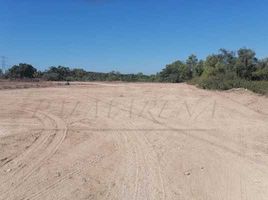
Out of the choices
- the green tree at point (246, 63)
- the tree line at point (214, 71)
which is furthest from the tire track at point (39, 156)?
the green tree at point (246, 63)

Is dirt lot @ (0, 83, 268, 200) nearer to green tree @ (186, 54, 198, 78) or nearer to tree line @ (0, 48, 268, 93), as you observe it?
tree line @ (0, 48, 268, 93)

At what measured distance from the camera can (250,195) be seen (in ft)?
20.0

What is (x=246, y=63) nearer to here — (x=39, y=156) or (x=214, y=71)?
(x=214, y=71)

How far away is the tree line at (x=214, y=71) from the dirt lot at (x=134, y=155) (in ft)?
38.4

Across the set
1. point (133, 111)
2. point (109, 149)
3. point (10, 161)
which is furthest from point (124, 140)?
point (133, 111)

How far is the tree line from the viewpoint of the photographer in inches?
1182

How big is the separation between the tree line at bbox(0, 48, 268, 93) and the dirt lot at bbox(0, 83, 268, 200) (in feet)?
38.4

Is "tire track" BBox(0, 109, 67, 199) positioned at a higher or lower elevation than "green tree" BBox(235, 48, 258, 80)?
lower

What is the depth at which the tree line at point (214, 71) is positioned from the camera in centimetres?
3003

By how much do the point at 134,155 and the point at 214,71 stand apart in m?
41.8

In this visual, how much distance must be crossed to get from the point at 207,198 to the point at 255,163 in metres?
2.41

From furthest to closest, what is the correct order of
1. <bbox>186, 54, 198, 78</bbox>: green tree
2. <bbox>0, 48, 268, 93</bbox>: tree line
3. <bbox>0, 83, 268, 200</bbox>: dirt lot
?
1. <bbox>186, 54, 198, 78</bbox>: green tree
2. <bbox>0, 48, 268, 93</bbox>: tree line
3. <bbox>0, 83, 268, 200</bbox>: dirt lot

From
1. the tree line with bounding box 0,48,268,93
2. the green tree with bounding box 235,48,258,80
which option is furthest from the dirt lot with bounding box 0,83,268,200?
the green tree with bounding box 235,48,258,80

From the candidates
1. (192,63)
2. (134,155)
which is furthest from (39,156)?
(192,63)
